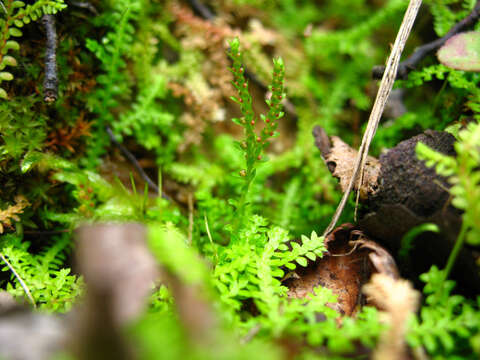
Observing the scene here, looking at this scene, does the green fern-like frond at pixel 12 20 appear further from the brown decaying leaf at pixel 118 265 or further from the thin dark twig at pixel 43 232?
the brown decaying leaf at pixel 118 265

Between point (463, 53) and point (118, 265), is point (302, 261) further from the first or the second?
point (463, 53)

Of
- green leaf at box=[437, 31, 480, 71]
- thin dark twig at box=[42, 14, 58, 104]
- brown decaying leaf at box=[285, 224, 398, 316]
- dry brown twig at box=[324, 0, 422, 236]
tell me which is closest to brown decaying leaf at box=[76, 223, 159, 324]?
brown decaying leaf at box=[285, 224, 398, 316]

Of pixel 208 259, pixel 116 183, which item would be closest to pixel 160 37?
pixel 116 183

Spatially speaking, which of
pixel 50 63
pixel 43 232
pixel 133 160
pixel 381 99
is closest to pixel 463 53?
pixel 381 99

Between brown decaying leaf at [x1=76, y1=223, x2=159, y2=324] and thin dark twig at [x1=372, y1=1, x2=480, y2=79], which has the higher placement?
thin dark twig at [x1=372, y1=1, x2=480, y2=79]

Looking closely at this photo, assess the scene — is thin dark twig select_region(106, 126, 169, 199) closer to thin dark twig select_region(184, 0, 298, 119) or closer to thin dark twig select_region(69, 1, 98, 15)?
thin dark twig select_region(69, 1, 98, 15)

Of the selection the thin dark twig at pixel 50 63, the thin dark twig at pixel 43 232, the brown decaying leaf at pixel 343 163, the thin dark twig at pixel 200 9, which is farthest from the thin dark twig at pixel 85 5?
the brown decaying leaf at pixel 343 163
